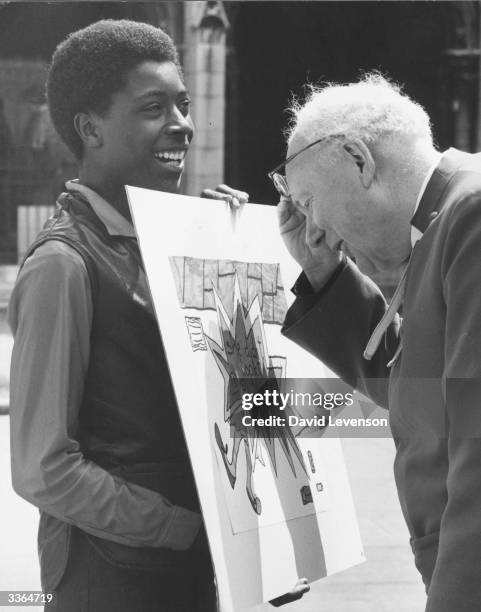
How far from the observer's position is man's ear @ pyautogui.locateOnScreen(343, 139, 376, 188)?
152 centimetres

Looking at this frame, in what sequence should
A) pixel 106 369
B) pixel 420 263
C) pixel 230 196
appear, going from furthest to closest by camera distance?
1. pixel 230 196
2. pixel 106 369
3. pixel 420 263

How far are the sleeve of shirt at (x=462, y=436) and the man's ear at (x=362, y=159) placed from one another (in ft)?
0.74

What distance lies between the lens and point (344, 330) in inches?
78.3

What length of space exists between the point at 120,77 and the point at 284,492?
0.78 m

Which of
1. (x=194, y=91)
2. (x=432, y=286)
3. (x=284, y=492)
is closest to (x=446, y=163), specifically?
(x=432, y=286)

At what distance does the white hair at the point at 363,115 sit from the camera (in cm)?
153

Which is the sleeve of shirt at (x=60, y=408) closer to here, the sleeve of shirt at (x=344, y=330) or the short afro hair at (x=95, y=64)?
the short afro hair at (x=95, y=64)

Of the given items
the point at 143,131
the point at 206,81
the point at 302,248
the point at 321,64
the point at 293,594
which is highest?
the point at 321,64

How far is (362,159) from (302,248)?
0.45 meters

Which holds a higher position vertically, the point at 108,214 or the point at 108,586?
the point at 108,214

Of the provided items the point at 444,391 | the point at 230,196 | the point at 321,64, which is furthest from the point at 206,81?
the point at 444,391

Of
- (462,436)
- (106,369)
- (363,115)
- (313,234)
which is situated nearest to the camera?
(462,436)

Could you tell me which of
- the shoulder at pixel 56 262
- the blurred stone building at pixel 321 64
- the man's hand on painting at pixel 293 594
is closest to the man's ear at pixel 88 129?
the shoulder at pixel 56 262

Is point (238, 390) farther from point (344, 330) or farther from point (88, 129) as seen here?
point (88, 129)
